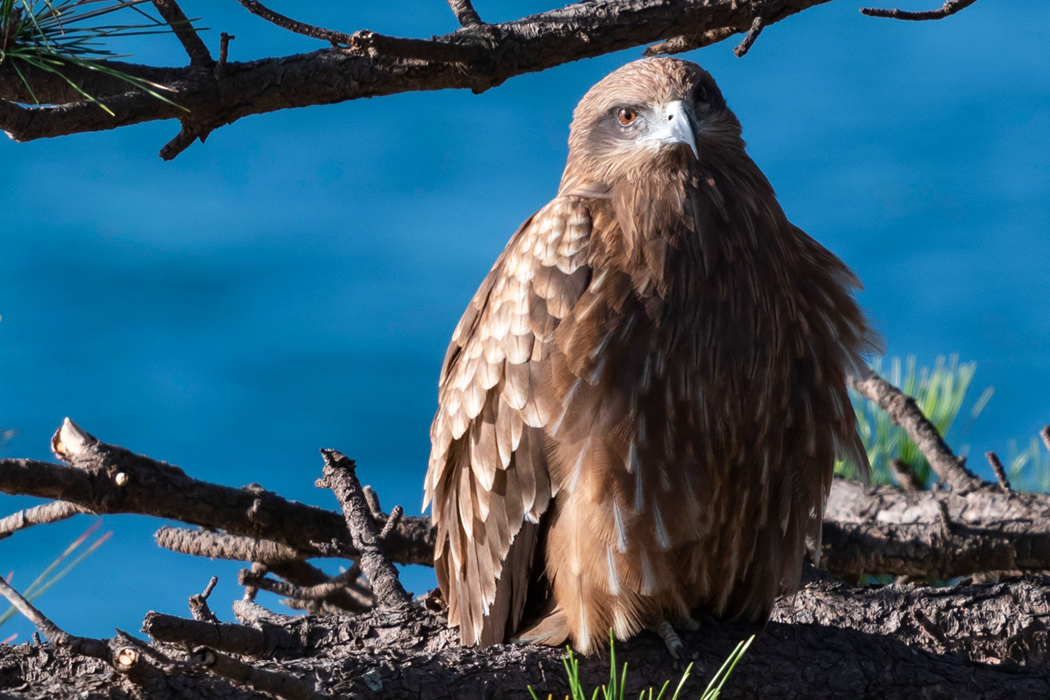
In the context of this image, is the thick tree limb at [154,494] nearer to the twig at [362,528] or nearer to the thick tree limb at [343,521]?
the thick tree limb at [343,521]

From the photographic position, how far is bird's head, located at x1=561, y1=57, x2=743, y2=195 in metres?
2.71

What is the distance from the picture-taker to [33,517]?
11.7 feet

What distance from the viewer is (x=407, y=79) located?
2.84 metres

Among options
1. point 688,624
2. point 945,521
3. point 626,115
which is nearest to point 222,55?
point 626,115

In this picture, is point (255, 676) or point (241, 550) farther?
point (241, 550)

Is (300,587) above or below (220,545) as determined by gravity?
below

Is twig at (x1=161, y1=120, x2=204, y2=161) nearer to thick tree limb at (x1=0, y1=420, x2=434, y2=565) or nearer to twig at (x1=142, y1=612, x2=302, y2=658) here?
thick tree limb at (x1=0, y1=420, x2=434, y2=565)

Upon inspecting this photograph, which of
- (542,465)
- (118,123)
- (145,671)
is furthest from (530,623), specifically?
(118,123)

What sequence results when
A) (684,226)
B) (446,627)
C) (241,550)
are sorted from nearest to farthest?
(684,226) → (446,627) → (241,550)

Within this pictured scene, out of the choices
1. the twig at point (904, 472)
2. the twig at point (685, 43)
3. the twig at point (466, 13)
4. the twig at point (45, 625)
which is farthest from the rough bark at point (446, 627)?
the twig at point (685, 43)

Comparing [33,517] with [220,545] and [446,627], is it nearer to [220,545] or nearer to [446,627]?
[220,545]

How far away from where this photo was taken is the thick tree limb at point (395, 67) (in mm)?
2674

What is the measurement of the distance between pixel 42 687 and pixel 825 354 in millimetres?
2025

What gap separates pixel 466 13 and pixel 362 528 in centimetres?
170
